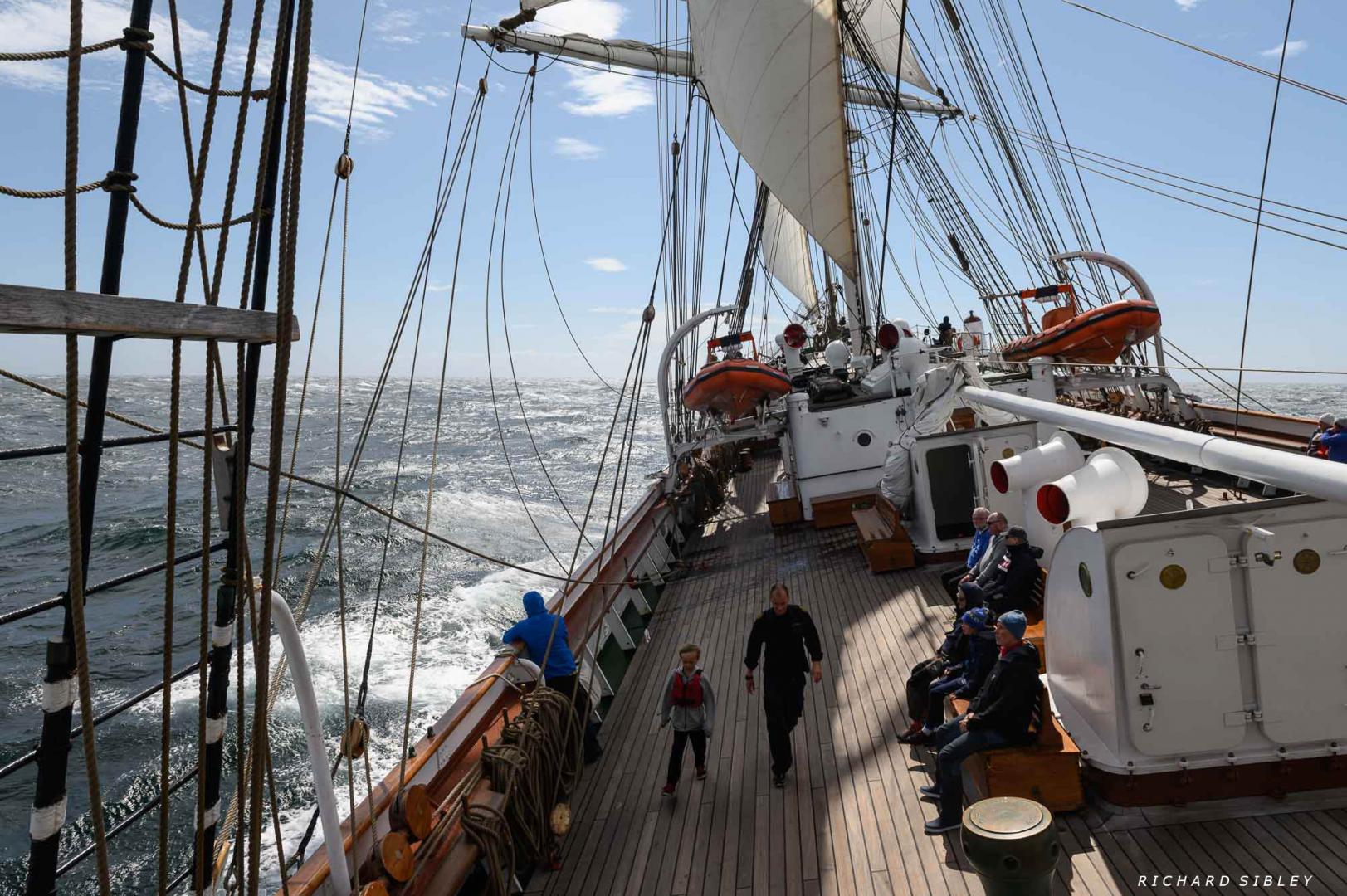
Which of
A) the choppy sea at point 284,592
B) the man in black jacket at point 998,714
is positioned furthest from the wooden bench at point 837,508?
the man in black jacket at point 998,714

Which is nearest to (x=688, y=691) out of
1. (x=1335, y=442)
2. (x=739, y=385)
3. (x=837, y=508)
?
(x=1335, y=442)

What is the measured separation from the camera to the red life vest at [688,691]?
4652 mm

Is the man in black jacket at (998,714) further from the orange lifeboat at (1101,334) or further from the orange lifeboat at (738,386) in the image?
the orange lifeboat at (738,386)

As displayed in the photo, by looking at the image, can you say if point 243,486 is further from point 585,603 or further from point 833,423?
point 833,423

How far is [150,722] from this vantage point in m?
9.19

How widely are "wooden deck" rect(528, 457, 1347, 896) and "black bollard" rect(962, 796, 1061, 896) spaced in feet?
2.94

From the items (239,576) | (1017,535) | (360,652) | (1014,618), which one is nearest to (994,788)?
(1014,618)

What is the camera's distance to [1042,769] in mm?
3834

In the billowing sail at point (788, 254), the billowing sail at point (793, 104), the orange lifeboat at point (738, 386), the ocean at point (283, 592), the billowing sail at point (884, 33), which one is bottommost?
the ocean at point (283, 592)

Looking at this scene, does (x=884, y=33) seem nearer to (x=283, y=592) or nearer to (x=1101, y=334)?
(x=1101, y=334)

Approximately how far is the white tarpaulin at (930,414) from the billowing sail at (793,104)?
6778 mm

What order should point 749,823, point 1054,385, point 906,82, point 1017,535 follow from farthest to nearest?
1. point 906,82
2. point 1054,385
3. point 1017,535
4. point 749,823

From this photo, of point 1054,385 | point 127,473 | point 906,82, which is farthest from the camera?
point 906,82

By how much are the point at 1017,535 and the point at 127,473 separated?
30280 millimetres
